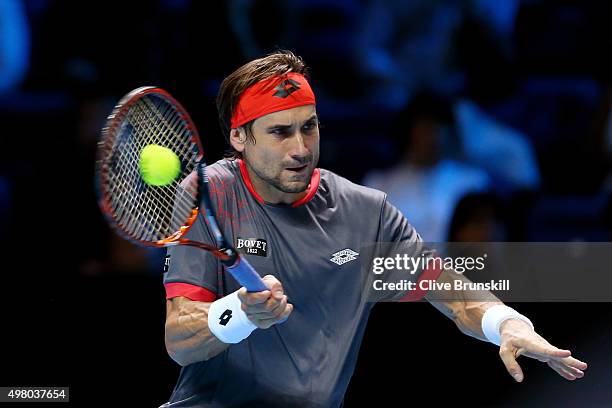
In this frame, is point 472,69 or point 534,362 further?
point 472,69

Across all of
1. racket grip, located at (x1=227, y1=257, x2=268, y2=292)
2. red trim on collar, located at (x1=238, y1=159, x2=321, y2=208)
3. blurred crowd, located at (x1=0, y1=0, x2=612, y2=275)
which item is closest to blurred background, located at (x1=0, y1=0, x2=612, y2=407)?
blurred crowd, located at (x1=0, y1=0, x2=612, y2=275)

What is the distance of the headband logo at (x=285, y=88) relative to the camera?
3.72 m

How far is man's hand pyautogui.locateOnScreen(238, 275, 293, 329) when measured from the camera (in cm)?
317

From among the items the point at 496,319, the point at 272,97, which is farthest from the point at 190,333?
the point at 496,319

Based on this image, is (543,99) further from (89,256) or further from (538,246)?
(89,256)

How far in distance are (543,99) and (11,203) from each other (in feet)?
10.4

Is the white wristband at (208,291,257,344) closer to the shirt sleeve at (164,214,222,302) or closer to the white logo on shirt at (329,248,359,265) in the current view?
the shirt sleeve at (164,214,222,302)

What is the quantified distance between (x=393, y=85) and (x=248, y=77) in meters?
2.96

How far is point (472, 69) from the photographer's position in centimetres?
681

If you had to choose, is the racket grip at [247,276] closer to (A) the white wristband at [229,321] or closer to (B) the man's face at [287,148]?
(A) the white wristband at [229,321]

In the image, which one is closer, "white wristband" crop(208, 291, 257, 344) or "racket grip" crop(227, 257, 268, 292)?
"racket grip" crop(227, 257, 268, 292)

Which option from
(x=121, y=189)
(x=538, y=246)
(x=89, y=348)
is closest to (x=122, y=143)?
(x=121, y=189)

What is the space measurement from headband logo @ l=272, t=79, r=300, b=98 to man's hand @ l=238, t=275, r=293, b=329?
742mm

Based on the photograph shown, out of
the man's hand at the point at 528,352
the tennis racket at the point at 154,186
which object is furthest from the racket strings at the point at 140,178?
the man's hand at the point at 528,352
